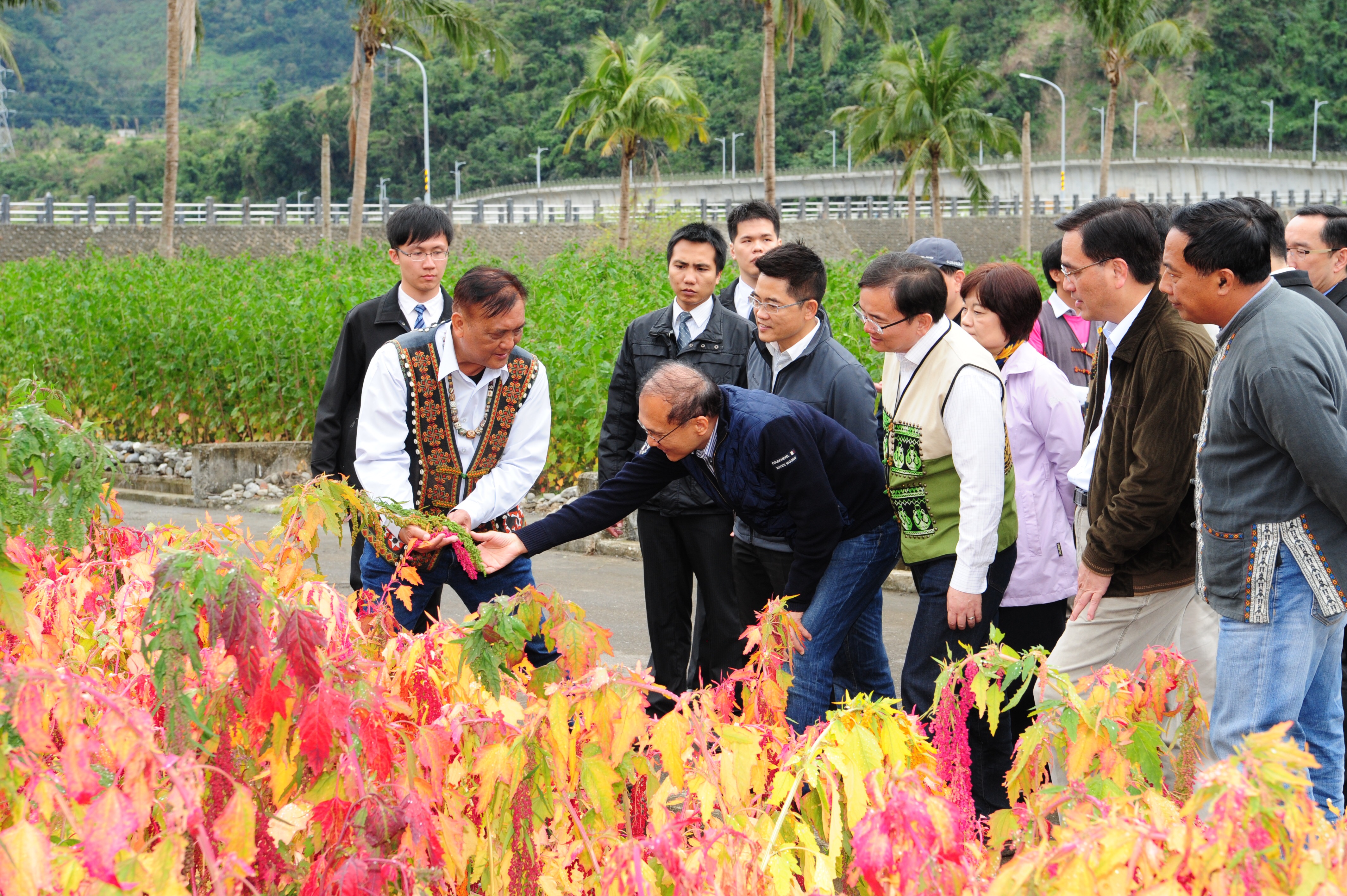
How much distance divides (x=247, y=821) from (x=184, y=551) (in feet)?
1.24

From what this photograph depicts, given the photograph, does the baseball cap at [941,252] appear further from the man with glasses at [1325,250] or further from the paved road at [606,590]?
the paved road at [606,590]

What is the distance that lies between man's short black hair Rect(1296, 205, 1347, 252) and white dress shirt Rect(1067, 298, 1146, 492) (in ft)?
5.25

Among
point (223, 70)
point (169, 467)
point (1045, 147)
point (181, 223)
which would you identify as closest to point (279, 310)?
point (169, 467)

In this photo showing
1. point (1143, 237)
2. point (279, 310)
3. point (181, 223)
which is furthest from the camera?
point (181, 223)

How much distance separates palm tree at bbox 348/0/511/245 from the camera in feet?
73.8

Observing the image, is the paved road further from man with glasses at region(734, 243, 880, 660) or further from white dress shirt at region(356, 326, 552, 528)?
white dress shirt at region(356, 326, 552, 528)

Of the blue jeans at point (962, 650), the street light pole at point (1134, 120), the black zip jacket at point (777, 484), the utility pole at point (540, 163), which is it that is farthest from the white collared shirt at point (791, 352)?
the utility pole at point (540, 163)

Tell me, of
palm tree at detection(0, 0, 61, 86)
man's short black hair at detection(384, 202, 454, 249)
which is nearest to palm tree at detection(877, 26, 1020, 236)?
palm tree at detection(0, 0, 61, 86)

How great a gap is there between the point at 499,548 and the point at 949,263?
238 cm

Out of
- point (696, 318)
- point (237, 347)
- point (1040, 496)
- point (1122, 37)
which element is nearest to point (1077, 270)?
point (1040, 496)

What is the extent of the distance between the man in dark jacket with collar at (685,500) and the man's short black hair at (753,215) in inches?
21.2

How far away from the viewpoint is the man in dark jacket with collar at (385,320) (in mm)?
4617

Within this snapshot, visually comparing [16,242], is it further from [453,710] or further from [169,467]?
[453,710]

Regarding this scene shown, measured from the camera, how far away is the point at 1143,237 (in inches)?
126
